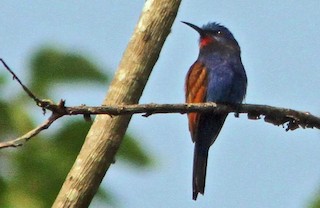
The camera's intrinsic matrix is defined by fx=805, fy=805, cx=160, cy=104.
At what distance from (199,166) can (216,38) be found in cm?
125

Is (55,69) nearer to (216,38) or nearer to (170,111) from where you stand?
(170,111)

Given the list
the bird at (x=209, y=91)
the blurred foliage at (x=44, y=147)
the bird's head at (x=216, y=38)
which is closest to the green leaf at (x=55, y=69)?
the blurred foliage at (x=44, y=147)

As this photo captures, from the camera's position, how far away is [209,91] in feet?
18.0

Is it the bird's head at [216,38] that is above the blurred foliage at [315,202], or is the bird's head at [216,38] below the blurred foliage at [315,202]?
above

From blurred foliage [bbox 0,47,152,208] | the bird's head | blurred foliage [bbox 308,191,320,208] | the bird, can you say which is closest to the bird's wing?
the bird

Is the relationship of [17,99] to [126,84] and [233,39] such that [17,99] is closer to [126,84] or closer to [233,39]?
[126,84]

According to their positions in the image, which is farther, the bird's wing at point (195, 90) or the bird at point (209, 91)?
the bird's wing at point (195, 90)

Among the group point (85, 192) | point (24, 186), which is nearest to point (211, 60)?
point (85, 192)

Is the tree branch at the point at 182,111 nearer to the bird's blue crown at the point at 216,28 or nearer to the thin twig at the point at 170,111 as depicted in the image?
the thin twig at the point at 170,111

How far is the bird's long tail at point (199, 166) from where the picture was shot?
5391 mm

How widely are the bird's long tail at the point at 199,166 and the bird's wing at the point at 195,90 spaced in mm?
89

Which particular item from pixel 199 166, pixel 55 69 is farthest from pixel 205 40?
pixel 55 69

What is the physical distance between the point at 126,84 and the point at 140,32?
39cm

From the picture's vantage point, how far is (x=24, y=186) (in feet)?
12.1
